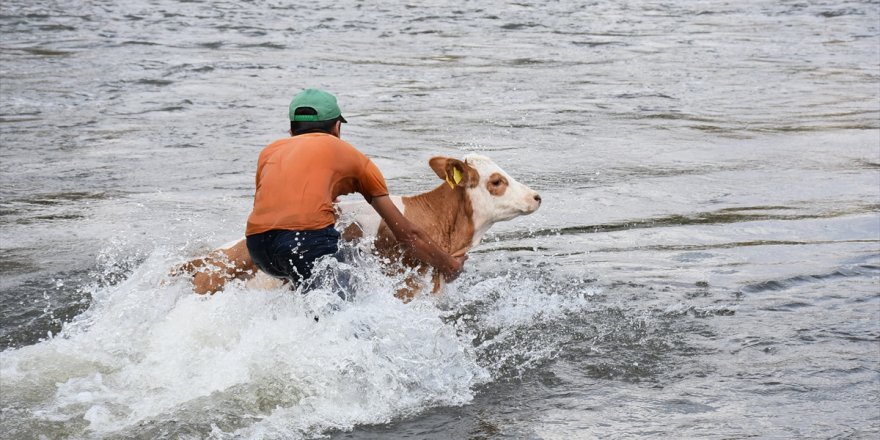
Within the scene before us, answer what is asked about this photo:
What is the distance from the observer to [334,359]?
25.9 ft

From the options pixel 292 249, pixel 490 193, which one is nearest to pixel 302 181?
pixel 292 249

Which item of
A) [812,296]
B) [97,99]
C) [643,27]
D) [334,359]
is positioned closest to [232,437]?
[334,359]

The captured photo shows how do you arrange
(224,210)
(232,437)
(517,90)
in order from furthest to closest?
(517,90), (224,210), (232,437)

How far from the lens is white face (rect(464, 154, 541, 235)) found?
865 cm

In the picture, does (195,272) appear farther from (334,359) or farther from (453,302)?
(453,302)

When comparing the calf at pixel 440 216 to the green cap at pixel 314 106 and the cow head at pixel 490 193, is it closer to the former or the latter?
the cow head at pixel 490 193

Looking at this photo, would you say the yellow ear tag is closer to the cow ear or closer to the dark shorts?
the cow ear

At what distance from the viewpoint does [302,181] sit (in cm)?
748

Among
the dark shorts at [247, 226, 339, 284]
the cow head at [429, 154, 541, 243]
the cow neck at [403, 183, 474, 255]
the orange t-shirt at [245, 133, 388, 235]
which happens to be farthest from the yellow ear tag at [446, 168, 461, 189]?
the dark shorts at [247, 226, 339, 284]

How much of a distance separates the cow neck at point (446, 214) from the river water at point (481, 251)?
61 cm

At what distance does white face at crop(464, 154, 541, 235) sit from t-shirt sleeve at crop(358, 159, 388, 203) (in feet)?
3.56

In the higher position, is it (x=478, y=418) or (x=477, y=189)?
(x=477, y=189)

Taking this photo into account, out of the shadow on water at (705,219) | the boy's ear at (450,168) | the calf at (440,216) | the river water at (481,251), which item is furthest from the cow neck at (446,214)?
the shadow on water at (705,219)

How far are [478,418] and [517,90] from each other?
14.8 meters
